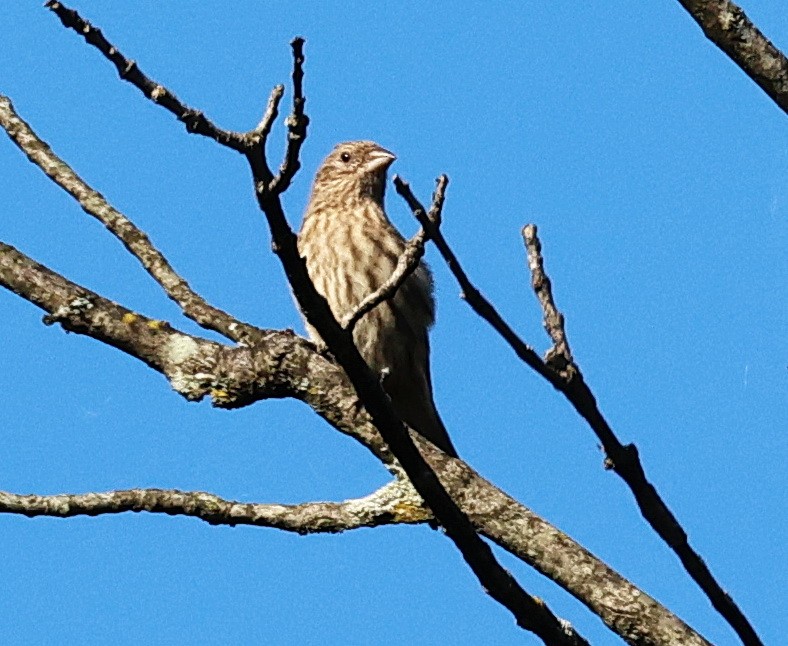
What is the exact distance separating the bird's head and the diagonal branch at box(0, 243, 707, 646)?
441 centimetres

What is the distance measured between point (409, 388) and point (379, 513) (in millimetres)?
3881

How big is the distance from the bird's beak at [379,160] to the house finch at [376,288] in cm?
26

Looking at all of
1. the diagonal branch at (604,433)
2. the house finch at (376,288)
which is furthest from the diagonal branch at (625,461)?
the house finch at (376,288)

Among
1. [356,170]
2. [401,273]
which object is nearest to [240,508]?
[401,273]

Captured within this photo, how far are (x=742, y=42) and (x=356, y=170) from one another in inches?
226

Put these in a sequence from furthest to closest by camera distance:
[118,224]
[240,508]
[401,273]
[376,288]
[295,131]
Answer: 1. [376,288]
2. [118,224]
3. [240,508]
4. [401,273]
5. [295,131]

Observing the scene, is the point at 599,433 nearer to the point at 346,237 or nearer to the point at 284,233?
the point at 284,233

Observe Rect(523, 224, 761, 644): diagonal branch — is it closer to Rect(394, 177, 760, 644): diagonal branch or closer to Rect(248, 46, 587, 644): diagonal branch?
Rect(394, 177, 760, 644): diagonal branch

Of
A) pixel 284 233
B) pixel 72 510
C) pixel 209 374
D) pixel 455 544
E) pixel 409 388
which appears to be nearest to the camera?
pixel 284 233

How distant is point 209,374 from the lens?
14.1 feet

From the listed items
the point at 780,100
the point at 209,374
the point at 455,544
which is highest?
the point at 209,374

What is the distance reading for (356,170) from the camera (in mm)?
8945

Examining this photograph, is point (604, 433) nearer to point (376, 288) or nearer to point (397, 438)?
point (397, 438)

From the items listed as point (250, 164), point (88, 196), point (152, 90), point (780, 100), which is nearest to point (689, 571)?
point (780, 100)
